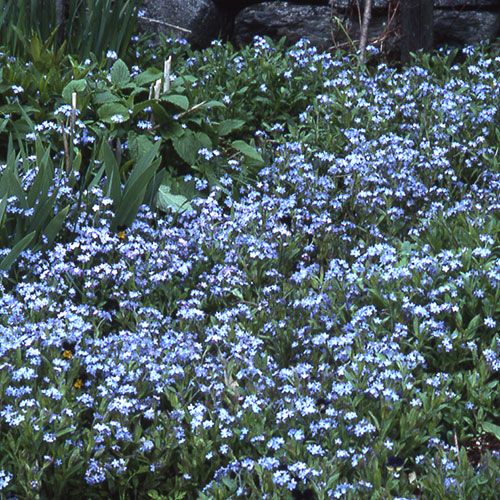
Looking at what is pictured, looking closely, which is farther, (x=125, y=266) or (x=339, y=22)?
(x=339, y=22)

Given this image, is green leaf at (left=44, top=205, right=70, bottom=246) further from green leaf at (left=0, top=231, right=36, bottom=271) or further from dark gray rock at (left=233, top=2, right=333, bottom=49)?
dark gray rock at (left=233, top=2, right=333, bottom=49)

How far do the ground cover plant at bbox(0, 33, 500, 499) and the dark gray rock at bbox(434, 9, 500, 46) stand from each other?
1.11 m

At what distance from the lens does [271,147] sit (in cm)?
571

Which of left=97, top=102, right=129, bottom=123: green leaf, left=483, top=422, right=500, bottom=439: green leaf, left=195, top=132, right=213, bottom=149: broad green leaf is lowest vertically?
left=483, top=422, right=500, bottom=439: green leaf

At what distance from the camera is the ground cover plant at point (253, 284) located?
3297 millimetres

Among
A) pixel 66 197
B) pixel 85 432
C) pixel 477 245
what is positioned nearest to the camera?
pixel 85 432

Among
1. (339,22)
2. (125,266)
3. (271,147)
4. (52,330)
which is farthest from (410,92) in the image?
(52,330)

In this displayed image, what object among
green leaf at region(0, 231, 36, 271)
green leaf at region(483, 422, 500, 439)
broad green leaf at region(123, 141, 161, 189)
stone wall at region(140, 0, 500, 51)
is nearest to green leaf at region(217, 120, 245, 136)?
broad green leaf at region(123, 141, 161, 189)

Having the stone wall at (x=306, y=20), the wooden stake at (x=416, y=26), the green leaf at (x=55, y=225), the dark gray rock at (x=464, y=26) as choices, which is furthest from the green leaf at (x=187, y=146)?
the dark gray rock at (x=464, y=26)

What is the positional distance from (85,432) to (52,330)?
53 cm

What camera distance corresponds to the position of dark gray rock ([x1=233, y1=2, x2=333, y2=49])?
771cm

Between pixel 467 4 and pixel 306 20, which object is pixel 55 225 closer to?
pixel 306 20

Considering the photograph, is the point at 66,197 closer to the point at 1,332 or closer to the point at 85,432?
the point at 1,332

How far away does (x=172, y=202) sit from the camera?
5047mm
